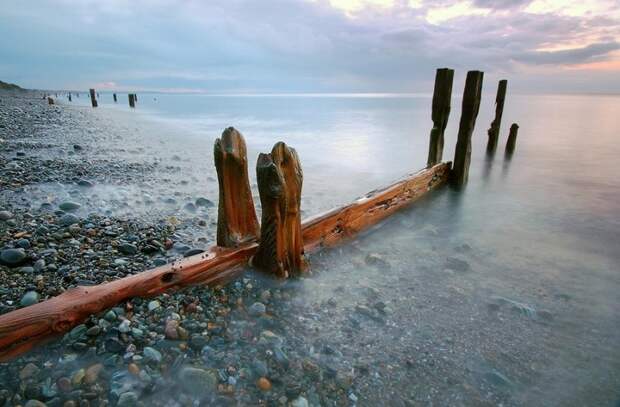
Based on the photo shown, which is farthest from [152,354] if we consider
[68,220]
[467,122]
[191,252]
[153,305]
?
[467,122]

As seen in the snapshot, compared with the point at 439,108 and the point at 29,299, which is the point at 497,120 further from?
the point at 29,299

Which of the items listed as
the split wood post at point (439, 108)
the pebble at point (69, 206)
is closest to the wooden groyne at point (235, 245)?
the pebble at point (69, 206)

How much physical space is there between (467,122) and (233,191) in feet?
17.7

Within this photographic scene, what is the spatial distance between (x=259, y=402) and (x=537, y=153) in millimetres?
13961

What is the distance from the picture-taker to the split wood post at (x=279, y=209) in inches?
103

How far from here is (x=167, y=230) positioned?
395 cm

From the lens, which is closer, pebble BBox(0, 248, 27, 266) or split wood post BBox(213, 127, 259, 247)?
split wood post BBox(213, 127, 259, 247)

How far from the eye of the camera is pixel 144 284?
7.55ft

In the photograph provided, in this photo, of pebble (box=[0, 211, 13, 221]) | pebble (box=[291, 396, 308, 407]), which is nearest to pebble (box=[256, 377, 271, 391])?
pebble (box=[291, 396, 308, 407])

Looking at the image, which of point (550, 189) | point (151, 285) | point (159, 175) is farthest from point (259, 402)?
point (550, 189)

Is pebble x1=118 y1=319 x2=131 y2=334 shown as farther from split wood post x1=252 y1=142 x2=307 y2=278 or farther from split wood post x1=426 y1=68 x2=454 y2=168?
split wood post x1=426 y1=68 x2=454 y2=168

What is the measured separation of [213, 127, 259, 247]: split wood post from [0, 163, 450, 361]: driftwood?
0.46ft

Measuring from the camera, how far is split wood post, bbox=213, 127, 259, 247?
108 inches

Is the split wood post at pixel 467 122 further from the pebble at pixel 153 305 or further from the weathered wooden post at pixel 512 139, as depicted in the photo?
the weathered wooden post at pixel 512 139
